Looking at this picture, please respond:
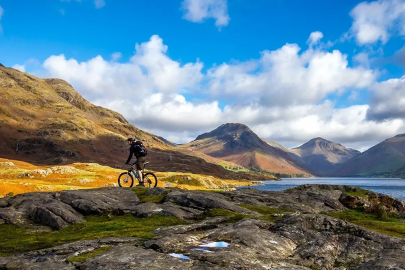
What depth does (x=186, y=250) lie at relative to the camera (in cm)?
1187

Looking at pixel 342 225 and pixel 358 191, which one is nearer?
pixel 342 225

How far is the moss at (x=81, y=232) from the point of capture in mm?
14960

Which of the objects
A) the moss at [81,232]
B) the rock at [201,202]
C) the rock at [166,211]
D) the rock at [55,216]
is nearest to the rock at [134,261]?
the moss at [81,232]

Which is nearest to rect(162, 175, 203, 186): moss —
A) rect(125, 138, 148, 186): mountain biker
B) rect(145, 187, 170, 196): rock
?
rect(125, 138, 148, 186): mountain biker

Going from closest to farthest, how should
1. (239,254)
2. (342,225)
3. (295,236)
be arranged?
(239,254) → (295,236) → (342,225)

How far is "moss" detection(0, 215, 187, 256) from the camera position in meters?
15.0

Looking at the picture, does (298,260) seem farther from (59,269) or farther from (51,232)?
(51,232)

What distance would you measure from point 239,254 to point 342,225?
7.00 m

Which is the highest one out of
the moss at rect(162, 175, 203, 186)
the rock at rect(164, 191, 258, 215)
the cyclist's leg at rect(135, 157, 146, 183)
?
the cyclist's leg at rect(135, 157, 146, 183)

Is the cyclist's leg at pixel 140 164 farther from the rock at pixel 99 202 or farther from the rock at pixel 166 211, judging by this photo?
the rock at pixel 166 211

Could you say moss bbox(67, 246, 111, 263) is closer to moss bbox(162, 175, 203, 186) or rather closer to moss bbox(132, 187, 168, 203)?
moss bbox(132, 187, 168, 203)

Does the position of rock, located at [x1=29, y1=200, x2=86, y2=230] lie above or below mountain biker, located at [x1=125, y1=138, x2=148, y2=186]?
below

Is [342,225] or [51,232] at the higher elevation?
[342,225]

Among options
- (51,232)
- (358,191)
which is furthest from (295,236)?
(358,191)
